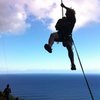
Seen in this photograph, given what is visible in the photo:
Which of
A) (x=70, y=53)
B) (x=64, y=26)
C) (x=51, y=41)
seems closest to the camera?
(x=51, y=41)

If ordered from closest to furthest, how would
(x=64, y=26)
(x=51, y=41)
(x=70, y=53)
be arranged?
(x=51, y=41), (x=64, y=26), (x=70, y=53)

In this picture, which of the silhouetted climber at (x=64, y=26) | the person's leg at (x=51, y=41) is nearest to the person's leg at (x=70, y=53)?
the silhouetted climber at (x=64, y=26)

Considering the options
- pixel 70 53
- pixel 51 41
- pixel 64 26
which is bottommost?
pixel 70 53

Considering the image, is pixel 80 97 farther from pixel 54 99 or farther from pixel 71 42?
pixel 71 42

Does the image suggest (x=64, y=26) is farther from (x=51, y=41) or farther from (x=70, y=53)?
(x=70, y=53)

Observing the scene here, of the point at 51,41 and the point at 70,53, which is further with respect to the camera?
the point at 70,53

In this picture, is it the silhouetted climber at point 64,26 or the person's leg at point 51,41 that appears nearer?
the person's leg at point 51,41

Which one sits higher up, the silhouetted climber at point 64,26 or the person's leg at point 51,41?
the silhouetted climber at point 64,26

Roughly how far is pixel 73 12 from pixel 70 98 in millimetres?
159368

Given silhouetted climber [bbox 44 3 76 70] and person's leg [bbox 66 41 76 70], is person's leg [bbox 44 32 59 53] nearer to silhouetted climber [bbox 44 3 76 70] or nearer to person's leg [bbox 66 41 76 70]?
silhouetted climber [bbox 44 3 76 70]

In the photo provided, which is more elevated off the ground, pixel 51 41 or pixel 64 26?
pixel 64 26

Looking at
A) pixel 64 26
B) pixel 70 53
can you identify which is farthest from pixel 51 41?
pixel 70 53

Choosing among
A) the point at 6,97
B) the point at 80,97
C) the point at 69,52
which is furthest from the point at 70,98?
the point at 69,52

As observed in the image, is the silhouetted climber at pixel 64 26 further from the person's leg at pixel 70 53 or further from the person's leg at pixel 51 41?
the person's leg at pixel 70 53
